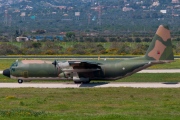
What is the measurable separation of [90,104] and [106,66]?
14.7m

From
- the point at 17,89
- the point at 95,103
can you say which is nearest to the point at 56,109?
the point at 95,103

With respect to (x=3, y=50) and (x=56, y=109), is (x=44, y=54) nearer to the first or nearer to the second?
(x=3, y=50)

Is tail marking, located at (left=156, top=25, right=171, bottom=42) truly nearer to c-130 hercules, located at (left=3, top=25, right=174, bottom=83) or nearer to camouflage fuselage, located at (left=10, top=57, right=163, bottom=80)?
c-130 hercules, located at (left=3, top=25, right=174, bottom=83)

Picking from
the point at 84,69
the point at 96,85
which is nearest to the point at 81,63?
the point at 84,69

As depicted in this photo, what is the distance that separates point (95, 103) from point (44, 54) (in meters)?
61.6

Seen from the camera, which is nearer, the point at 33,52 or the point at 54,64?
the point at 54,64

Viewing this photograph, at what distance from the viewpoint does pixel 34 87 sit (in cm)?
4803

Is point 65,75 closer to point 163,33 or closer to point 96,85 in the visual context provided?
point 96,85

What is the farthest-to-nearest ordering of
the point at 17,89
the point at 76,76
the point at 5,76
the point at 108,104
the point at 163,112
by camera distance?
1. the point at 5,76
2. the point at 76,76
3. the point at 17,89
4. the point at 108,104
5. the point at 163,112

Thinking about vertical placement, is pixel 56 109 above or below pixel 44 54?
above

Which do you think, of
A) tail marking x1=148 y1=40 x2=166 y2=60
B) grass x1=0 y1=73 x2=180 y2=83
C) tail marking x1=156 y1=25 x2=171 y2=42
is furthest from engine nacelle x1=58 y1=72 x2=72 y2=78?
tail marking x1=156 y1=25 x2=171 y2=42

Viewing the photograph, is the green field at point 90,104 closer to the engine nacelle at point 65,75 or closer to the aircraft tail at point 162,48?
the engine nacelle at point 65,75

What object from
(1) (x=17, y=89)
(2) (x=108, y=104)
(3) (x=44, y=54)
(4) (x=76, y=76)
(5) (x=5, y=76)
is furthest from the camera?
(3) (x=44, y=54)

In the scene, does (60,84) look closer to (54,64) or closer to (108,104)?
(54,64)
